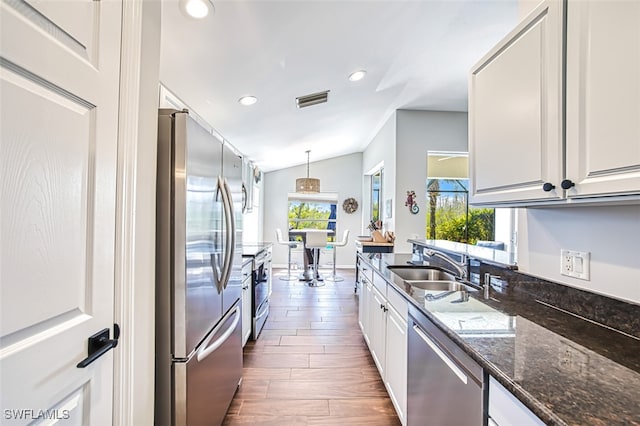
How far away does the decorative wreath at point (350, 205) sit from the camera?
7.56 m

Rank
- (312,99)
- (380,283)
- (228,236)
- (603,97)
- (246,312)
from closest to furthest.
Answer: (603,97), (228,236), (380,283), (246,312), (312,99)

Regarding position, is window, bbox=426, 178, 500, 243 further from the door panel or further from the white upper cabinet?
the door panel

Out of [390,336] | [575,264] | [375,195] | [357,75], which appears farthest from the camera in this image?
[375,195]

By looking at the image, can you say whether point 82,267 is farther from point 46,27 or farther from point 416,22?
point 416,22

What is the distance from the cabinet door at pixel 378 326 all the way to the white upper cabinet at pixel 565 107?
1.13 metres

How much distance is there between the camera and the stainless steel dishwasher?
97 cm

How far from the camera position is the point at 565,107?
1.00 meters

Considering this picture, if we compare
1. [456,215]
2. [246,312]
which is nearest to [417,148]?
[456,215]

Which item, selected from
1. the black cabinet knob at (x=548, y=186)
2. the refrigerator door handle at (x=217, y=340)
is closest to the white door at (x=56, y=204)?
the refrigerator door handle at (x=217, y=340)

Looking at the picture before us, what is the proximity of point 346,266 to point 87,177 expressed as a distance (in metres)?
6.94

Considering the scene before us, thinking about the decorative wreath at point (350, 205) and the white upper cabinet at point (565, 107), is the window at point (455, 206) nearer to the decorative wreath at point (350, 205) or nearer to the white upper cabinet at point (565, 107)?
the decorative wreath at point (350, 205)

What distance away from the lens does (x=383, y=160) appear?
5359 millimetres

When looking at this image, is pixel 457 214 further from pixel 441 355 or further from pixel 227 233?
pixel 227 233

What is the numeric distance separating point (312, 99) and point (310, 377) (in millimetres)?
2864
